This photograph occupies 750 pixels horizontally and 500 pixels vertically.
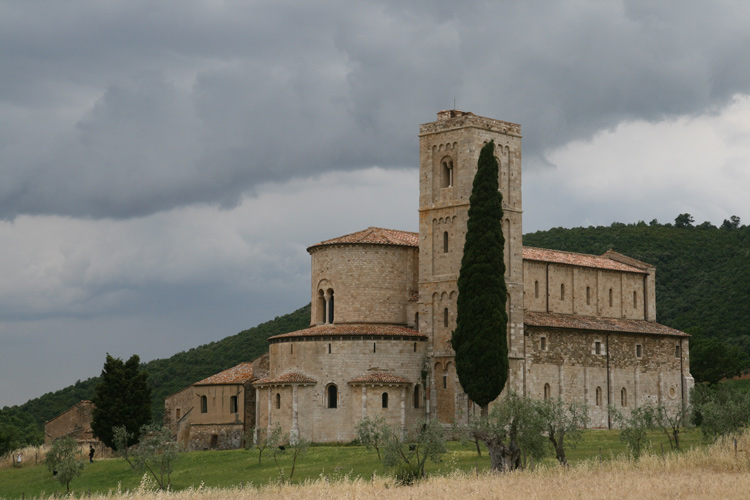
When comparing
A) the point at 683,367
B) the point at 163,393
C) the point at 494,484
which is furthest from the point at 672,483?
the point at 163,393

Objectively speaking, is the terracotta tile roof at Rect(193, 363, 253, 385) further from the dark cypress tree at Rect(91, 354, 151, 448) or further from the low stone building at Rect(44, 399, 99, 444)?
the low stone building at Rect(44, 399, 99, 444)

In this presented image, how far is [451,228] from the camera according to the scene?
54.5 m

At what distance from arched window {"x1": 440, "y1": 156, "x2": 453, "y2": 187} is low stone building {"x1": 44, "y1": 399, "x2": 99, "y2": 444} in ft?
84.3

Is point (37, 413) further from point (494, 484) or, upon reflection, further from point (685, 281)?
point (494, 484)

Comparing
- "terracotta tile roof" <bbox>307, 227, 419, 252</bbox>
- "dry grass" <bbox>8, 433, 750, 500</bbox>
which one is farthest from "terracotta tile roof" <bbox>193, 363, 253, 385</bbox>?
"dry grass" <bbox>8, 433, 750, 500</bbox>

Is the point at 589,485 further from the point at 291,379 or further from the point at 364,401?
the point at 291,379

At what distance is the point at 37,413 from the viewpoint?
96188mm

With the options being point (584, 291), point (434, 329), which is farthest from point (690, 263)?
point (434, 329)

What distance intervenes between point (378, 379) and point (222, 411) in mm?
11398

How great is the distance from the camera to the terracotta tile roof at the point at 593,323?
57.4 meters

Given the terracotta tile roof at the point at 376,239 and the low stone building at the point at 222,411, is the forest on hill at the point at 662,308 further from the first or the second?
the terracotta tile roof at the point at 376,239

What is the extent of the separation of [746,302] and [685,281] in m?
8.38

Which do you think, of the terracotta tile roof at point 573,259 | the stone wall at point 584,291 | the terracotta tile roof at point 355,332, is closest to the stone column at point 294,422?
the terracotta tile roof at point 355,332

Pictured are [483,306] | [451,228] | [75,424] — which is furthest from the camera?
[75,424]
